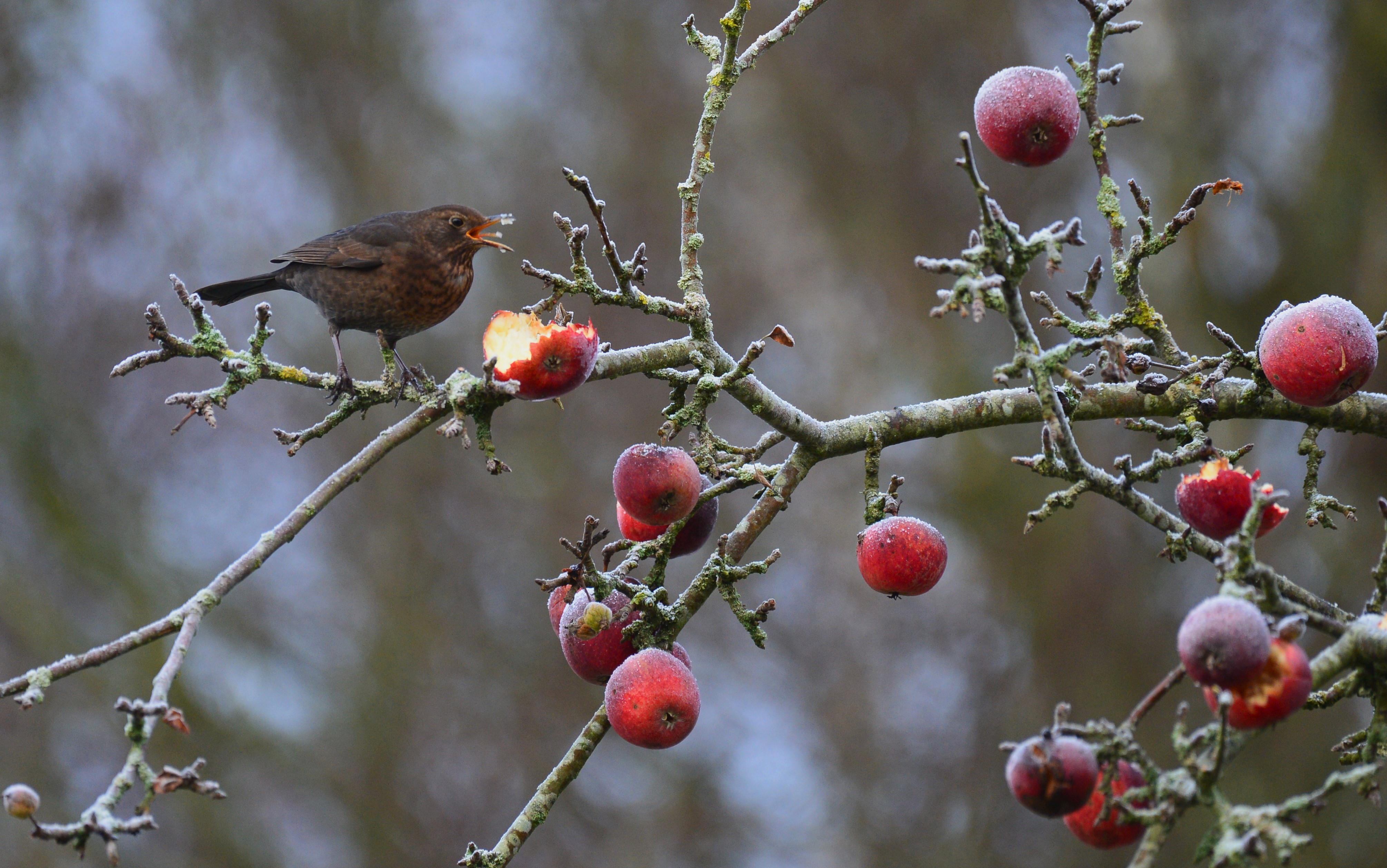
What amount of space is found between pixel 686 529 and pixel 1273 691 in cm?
105

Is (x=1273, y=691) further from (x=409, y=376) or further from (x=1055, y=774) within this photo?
(x=409, y=376)

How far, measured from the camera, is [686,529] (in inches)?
83.0

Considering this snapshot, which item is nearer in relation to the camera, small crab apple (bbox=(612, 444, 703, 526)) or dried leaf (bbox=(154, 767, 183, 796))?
dried leaf (bbox=(154, 767, 183, 796))

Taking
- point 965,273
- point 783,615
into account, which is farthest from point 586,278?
point 783,615

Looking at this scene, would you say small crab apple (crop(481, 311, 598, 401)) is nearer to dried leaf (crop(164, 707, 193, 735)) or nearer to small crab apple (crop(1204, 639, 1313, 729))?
dried leaf (crop(164, 707, 193, 735))

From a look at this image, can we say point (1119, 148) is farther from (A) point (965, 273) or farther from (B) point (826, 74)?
(A) point (965, 273)

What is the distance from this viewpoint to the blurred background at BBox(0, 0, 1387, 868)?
27.6 ft

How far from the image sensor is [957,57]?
10102 mm

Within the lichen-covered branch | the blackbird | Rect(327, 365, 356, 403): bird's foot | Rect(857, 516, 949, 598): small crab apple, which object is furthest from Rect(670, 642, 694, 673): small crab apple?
the blackbird

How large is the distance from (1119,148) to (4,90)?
9717mm

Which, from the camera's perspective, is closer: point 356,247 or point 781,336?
point 781,336

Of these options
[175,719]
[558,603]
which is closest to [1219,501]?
[558,603]

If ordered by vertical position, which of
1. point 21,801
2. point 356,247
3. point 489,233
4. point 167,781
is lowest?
point 21,801

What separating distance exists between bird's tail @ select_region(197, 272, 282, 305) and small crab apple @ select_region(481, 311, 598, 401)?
2121 mm
